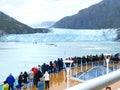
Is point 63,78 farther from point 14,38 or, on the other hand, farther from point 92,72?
point 14,38

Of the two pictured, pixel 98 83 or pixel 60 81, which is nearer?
pixel 98 83

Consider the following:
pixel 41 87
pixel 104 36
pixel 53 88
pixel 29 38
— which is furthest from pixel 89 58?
pixel 29 38

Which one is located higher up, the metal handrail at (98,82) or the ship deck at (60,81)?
the metal handrail at (98,82)

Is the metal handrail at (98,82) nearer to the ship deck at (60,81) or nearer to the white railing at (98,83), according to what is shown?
the white railing at (98,83)

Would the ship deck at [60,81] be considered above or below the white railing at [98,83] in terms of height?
below

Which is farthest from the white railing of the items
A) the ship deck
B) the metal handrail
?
the ship deck

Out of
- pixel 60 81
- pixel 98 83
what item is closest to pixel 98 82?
pixel 98 83

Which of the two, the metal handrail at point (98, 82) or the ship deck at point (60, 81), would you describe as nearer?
the metal handrail at point (98, 82)

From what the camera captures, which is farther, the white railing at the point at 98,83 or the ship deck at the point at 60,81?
the ship deck at the point at 60,81

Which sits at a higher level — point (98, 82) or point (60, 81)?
point (98, 82)

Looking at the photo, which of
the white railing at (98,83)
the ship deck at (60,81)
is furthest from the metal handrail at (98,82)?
the ship deck at (60,81)

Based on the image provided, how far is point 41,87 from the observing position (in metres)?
13.5

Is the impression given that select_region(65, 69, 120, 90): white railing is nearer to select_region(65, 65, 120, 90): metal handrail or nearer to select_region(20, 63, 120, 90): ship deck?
select_region(65, 65, 120, 90): metal handrail

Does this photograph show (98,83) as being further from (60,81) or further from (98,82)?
(60,81)
